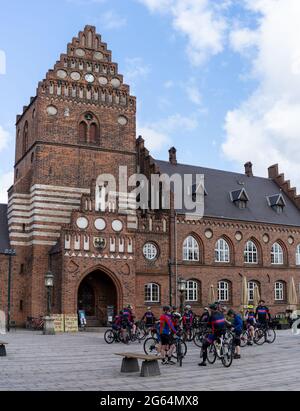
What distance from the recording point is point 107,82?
4206 cm

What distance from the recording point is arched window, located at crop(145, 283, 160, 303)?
40312 millimetres

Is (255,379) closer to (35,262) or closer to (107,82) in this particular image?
(35,262)

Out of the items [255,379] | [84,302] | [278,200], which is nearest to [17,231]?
[84,302]

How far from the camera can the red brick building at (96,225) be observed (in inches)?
1475

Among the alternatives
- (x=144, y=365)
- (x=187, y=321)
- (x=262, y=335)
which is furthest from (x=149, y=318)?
(x=144, y=365)

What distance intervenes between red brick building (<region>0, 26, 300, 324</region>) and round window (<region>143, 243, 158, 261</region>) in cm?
8

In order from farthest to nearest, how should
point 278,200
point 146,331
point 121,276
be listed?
point 278,200 < point 121,276 < point 146,331

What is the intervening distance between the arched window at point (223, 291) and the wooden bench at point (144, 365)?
28.6 meters

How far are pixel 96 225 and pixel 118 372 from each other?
70.9ft

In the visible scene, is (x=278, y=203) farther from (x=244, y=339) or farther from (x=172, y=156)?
(x=244, y=339)

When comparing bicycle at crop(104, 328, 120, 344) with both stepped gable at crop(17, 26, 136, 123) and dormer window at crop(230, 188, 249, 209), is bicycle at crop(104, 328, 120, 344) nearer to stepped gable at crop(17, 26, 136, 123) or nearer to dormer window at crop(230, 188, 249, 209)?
stepped gable at crop(17, 26, 136, 123)

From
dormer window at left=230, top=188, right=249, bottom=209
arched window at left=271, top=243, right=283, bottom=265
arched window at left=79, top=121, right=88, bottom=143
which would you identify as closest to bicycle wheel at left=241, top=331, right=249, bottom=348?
arched window at left=79, top=121, right=88, bottom=143

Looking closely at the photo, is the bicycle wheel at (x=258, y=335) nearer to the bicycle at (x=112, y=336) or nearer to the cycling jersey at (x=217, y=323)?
the bicycle at (x=112, y=336)
